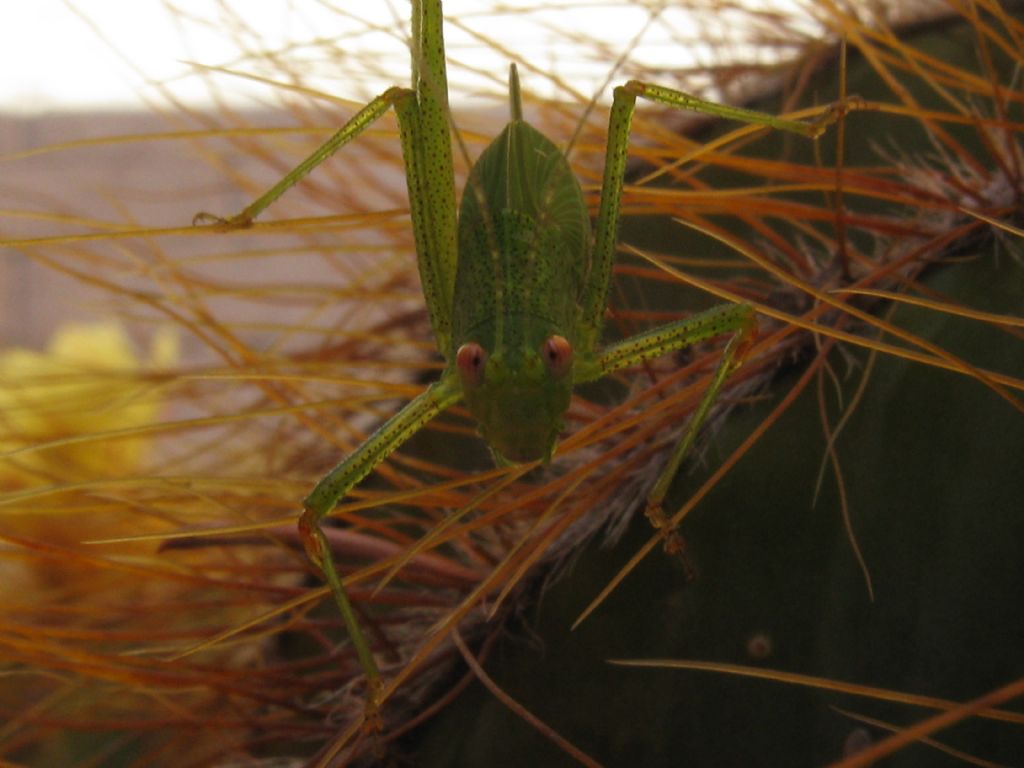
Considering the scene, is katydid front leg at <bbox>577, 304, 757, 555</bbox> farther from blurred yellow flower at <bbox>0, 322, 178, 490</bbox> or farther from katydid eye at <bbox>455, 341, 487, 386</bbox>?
blurred yellow flower at <bbox>0, 322, 178, 490</bbox>

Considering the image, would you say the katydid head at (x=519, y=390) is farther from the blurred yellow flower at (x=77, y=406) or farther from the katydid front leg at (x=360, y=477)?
the blurred yellow flower at (x=77, y=406)

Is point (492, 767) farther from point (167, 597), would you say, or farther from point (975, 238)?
point (167, 597)

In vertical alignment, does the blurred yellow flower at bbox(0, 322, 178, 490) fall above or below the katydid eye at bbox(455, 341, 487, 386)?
below

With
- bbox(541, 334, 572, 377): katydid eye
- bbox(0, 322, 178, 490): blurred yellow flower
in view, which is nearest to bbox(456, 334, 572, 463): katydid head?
bbox(541, 334, 572, 377): katydid eye

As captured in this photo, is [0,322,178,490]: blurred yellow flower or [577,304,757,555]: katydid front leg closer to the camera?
[577,304,757,555]: katydid front leg

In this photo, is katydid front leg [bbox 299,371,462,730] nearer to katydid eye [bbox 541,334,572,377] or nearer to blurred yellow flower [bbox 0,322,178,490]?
katydid eye [bbox 541,334,572,377]

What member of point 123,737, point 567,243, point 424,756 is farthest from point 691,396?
point 123,737

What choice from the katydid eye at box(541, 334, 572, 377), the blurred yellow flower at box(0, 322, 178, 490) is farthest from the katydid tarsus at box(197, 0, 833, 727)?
the blurred yellow flower at box(0, 322, 178, 490)
